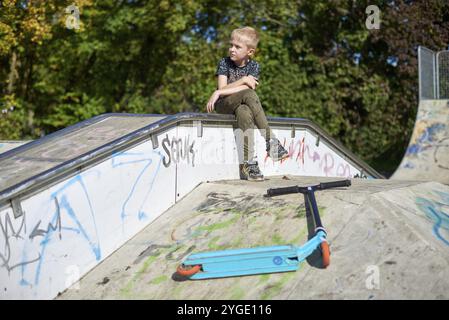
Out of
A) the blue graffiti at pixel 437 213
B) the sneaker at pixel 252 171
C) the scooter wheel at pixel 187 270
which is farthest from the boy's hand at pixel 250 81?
the scooter wheel at pixel 187 270

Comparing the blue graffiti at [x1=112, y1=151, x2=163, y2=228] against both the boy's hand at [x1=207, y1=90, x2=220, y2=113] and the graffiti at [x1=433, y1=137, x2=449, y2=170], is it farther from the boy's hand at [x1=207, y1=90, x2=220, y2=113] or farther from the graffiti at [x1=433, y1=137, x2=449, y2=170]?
the graffiti at [x1=433, y1=137, x2=449, y2=170]

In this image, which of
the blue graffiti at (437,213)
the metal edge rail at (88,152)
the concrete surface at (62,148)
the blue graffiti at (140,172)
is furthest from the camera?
the blue graffiti at (140,172)

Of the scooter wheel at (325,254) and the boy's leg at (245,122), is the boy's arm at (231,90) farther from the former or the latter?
the scooter wheel at (325,254)

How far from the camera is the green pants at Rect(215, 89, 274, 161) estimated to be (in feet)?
20.7

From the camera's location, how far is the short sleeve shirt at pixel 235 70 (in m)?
6.49

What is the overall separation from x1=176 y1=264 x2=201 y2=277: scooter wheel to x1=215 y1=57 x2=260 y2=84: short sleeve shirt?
2763 mm

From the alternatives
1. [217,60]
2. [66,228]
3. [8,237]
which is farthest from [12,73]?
[8,237]

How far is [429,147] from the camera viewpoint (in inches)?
483

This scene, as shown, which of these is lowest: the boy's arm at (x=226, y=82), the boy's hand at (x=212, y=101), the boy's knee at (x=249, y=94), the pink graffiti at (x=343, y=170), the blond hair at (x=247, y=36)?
the pink graffiti at (x=343, y=170)

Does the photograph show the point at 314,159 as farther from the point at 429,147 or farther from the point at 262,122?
the point at 429,147

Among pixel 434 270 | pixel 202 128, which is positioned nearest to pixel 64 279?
pixel 202 128

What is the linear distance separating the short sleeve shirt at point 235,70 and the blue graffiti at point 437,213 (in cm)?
232
